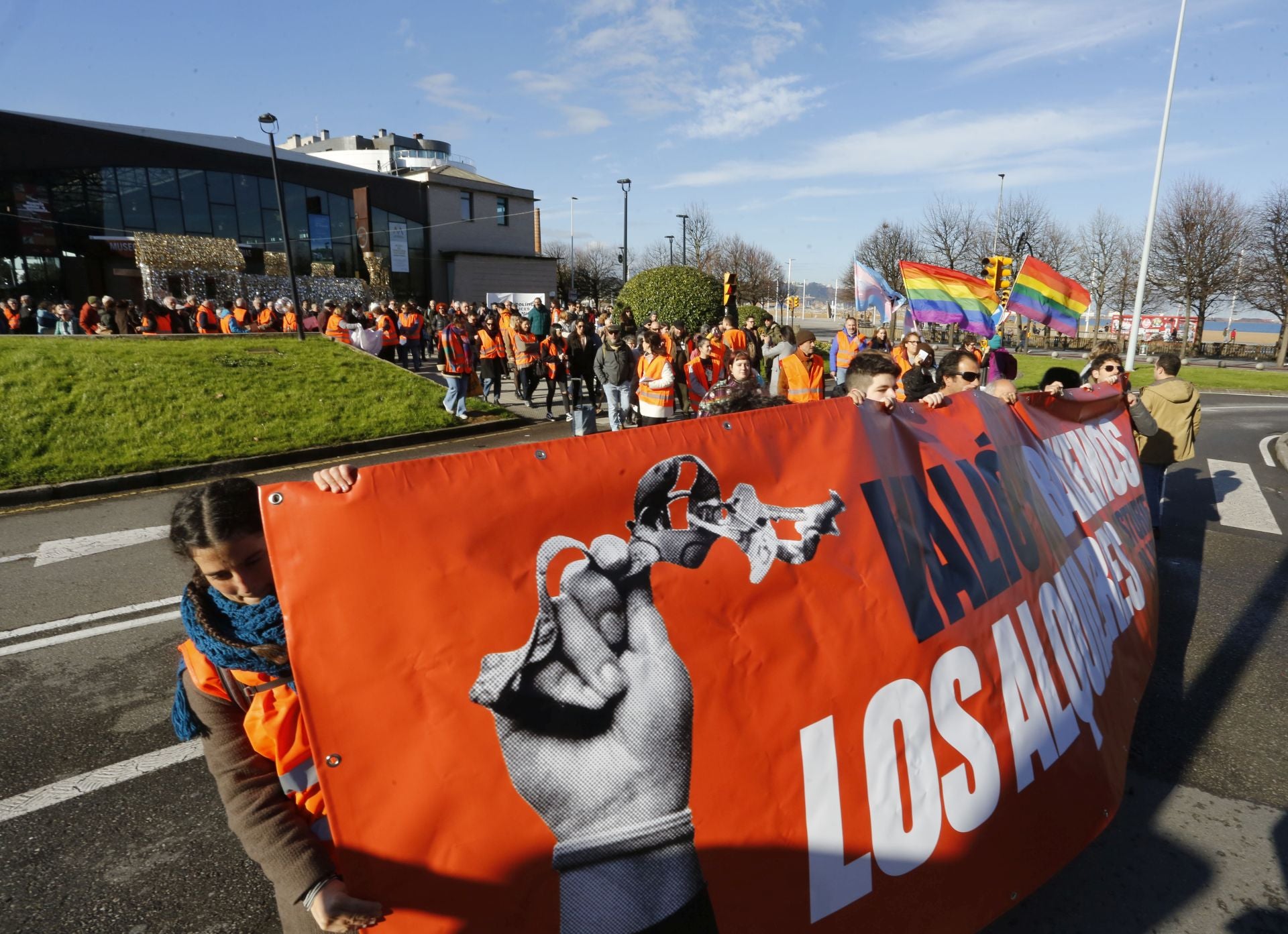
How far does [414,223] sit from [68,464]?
126 feet

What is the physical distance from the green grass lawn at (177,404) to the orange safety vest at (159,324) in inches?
125

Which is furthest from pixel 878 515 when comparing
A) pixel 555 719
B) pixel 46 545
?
pixel 46 545

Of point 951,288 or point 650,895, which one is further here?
point 951,288

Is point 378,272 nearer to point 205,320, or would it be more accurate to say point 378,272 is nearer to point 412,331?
point 205,320

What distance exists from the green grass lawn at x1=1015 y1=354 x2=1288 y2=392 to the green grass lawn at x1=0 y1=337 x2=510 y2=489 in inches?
699

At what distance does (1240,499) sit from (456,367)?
11.5m

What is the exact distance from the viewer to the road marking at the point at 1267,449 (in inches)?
455

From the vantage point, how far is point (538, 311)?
58.2 ft

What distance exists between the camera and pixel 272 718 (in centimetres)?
168

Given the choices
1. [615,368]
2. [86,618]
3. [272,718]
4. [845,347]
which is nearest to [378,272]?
[845,347]

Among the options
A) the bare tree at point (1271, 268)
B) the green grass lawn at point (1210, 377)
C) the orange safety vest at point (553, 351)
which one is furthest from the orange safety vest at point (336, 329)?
the bare tree at point (1271, 268)

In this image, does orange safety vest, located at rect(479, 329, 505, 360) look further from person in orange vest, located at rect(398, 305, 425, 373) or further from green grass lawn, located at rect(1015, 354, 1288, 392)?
green grass lawn, located at rect(1015, 354, 1288, 392)

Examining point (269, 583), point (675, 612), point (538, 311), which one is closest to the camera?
point (269, 583)

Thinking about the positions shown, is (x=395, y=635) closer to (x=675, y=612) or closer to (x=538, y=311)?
(x=675, y=612)
